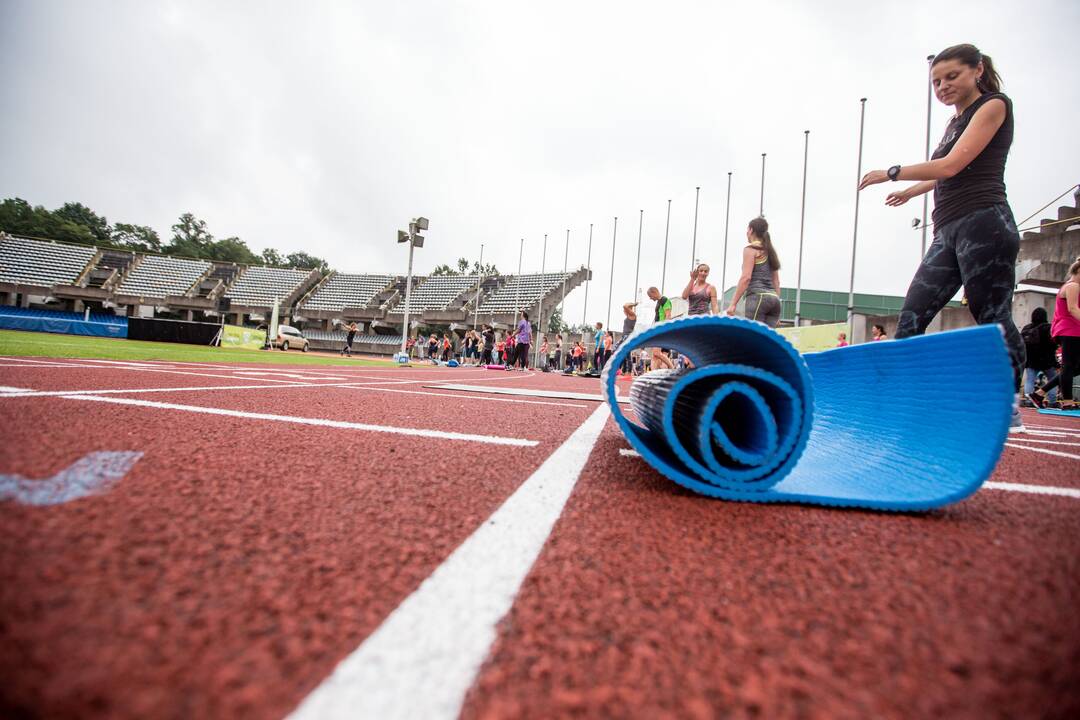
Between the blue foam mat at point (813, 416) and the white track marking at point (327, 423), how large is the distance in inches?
26.3

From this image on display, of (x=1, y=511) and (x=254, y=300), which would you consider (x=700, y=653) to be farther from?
(x=254, y=300)

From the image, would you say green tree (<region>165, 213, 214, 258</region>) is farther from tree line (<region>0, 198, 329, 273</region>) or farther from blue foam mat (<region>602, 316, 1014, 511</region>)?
blue foam mat (<region>602, 316, 1014, 511</region>)

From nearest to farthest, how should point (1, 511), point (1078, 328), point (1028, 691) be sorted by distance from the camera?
A: point (1028, 691) → point (1, 511) → point (1078, 328)

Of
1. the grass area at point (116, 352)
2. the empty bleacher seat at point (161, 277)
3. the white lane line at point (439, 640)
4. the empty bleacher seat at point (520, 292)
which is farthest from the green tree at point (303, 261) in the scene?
the white lane line at point (439, 640)

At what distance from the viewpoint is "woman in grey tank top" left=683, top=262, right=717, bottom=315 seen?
6304 millimetres

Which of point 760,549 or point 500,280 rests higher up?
point 500,280

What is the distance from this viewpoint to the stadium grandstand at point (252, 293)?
38.9 metres

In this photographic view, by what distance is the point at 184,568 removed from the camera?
2.51 feet

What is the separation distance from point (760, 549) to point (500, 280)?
4254cm

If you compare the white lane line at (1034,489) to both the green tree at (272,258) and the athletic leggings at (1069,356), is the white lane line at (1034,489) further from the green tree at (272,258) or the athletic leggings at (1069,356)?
the green tree at (272,258)

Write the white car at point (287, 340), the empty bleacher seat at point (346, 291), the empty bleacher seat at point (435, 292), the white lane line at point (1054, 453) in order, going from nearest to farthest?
the white lane line at point (1054, 453) → the white car at point (287, 340) → the empty bleacher seat at point (435, 292) → the empty bleacher seat at point (346, 291)

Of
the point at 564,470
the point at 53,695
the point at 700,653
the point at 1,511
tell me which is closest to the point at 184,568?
the point at 53,695

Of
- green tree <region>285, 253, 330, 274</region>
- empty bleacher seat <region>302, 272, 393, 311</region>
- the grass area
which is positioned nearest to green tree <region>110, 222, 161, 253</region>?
green tree <region>285, 253, 330, 274</region>

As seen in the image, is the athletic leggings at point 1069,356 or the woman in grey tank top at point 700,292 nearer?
the athletic leggings at point 1069,356
